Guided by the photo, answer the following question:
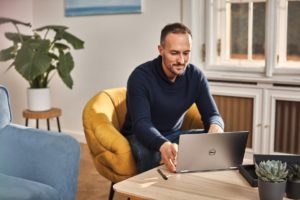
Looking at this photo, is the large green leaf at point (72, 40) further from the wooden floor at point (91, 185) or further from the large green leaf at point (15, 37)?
the wooden floor at point (91, 185)

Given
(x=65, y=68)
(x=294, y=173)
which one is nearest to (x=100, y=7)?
(x=65, y=68)

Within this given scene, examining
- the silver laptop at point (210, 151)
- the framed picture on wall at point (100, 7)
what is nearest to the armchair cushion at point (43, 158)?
the silver laptop at point (210, 151)

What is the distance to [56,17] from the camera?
3803mm

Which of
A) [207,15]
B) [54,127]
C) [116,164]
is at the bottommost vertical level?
[54,127]

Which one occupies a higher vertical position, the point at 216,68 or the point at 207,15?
the point at 207,15

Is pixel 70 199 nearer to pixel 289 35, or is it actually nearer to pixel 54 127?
pixel 289 35

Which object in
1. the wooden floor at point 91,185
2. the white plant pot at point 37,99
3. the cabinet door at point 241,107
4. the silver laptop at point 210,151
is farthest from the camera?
the white plant pot at point 37,99

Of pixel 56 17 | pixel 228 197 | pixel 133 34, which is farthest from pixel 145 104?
pixel 56 17

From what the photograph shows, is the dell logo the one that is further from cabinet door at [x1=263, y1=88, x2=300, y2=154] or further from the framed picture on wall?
the framed picture on wall

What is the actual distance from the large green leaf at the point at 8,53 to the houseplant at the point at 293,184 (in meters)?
2.42

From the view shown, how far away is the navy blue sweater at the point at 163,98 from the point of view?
6.34ft

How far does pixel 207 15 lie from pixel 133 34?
63 centimetres

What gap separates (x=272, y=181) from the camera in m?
1.25

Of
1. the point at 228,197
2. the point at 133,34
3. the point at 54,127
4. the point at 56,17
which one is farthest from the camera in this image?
the point at 54,127
